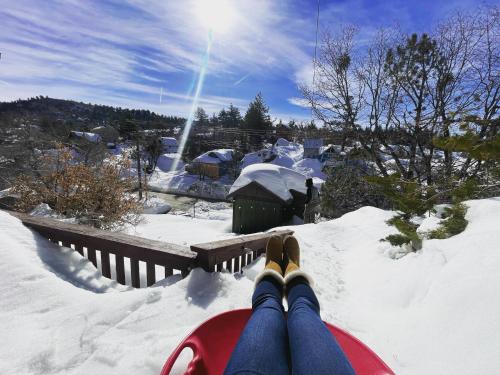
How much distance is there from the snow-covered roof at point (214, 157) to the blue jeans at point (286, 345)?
37780 millimetres

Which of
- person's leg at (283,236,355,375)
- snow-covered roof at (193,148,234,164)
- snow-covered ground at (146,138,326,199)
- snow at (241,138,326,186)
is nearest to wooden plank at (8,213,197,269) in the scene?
person's leg at (283,236,355,375)

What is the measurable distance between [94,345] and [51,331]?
34 centimetres

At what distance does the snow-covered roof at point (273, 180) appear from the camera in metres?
16.2

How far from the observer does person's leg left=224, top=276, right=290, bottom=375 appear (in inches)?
44.5

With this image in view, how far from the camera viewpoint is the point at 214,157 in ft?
131

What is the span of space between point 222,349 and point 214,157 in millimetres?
38995

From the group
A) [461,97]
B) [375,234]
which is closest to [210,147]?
[461,97]

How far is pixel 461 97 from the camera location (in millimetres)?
10266

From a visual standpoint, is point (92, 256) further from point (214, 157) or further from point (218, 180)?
point (214, 157)

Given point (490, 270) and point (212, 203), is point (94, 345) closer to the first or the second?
point (490, 270)

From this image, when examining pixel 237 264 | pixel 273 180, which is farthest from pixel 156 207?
pixel 237 264

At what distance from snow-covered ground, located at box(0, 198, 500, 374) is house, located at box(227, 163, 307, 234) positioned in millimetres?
12851

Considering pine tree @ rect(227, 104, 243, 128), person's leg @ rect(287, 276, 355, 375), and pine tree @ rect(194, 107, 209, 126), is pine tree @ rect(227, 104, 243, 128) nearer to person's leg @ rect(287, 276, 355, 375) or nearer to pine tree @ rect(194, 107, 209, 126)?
pine tree @ rect(194, 107, 209, 126)

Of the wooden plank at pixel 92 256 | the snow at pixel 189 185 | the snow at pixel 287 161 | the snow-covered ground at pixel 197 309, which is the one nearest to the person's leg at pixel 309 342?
the snow-covered ground at pixel 197 309
